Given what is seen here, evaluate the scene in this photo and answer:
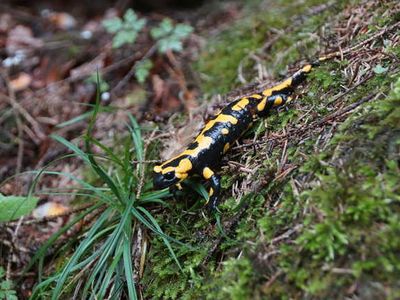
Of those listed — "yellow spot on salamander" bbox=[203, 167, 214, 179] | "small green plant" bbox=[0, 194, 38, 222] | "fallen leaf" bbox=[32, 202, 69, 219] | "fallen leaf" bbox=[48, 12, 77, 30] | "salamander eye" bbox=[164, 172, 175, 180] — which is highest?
"fallen leaf" bbox=[48, 12, 77, 30]

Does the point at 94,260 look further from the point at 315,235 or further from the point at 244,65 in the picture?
the point at 244,65

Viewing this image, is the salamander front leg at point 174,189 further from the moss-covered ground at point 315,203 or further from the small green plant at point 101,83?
the small green plant at point 101,83

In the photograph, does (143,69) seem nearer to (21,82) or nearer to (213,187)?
(21,82)

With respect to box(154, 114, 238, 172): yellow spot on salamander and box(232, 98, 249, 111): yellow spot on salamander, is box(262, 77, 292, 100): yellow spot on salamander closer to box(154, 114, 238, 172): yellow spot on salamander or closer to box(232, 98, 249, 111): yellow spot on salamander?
box(232, 98, 249, 111): yellow spot on salamander

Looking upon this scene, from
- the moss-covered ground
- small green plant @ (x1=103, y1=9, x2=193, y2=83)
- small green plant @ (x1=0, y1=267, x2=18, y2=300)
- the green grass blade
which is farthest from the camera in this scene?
small green plant @ (x1=103, y1=9, x2=193, y2=83)

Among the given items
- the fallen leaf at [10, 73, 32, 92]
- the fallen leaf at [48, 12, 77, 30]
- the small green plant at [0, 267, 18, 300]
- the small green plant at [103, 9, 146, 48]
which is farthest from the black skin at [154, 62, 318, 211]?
the fallen leaf at [48, 12, 77, 30]

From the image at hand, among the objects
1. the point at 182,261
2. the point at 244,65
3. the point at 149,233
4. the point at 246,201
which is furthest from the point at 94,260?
the point at 244,65

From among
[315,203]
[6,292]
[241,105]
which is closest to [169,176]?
[241,105]

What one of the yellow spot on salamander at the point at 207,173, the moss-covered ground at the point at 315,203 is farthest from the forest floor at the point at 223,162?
the yellow spot on salamander at the point at 207,173
